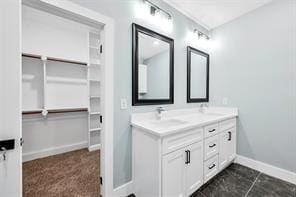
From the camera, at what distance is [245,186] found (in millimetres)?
1770

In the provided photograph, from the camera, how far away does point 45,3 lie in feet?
3.55

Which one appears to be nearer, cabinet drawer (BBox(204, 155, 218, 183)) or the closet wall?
cabinet drawer (BBox(204, 155, 218, 183))

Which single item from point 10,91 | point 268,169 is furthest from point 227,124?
point 10,91

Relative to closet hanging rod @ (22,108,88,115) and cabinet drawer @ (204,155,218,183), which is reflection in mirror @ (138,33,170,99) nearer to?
cabinet drawer @ (204,155,218,183)

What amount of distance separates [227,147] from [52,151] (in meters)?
3.14

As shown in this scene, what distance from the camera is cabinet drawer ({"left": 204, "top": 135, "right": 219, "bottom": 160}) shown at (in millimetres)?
1699

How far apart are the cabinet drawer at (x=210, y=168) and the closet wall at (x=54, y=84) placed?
2.28 meters

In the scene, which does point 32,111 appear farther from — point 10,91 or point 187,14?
point 187,14

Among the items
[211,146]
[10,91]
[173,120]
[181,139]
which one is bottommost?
[211,146]

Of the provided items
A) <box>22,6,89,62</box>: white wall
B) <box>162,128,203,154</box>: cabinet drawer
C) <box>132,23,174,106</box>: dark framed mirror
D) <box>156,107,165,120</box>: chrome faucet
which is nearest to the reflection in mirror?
<box>132,23,174,106</box>: dark framed mirror

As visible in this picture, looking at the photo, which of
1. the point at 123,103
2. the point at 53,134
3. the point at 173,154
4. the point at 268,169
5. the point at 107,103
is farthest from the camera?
the point at 53,134

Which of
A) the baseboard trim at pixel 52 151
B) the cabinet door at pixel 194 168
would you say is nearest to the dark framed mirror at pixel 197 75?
the cabinet door at pixel 194 168

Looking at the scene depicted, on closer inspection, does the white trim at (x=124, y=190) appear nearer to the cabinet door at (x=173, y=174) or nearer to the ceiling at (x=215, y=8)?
the cabinet door at (x=173, y=174)

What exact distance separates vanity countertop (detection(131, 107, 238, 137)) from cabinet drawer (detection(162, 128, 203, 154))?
62mm
